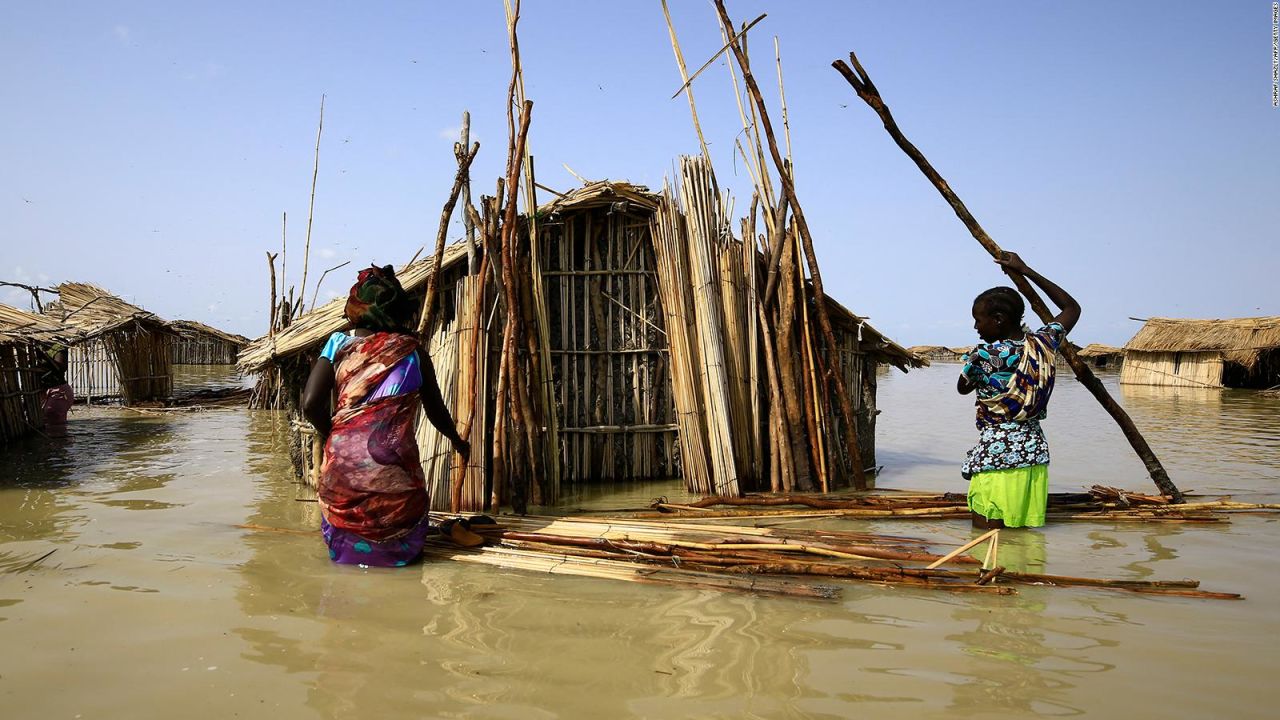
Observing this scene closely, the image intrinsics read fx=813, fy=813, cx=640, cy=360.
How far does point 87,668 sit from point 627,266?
184 inches

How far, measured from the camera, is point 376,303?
378 centimetres

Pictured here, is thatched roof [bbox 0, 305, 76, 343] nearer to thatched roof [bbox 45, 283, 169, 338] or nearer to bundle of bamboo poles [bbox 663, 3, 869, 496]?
thatched roof [bbox 45, 283, 169, 338]

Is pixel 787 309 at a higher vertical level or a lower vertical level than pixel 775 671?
higher

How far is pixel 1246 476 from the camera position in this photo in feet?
24.6

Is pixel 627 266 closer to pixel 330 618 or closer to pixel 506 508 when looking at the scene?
pixel 506 508

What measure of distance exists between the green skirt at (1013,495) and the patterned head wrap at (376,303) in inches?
131

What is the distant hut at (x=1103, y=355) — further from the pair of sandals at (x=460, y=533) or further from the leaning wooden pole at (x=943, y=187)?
the pair of sandals at (x=460, y=533)

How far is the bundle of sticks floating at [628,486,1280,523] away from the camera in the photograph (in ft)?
16.4

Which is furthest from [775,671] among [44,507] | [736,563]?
[44,507]

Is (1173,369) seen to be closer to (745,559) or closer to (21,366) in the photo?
(745,559)

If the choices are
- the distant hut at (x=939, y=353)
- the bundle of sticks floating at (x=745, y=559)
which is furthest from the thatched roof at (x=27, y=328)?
the distant hut at (x=939, y=353)

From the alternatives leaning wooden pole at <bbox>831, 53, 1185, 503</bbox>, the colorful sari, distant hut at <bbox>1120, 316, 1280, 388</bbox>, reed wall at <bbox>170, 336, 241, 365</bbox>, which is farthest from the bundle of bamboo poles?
reed wall at <bbox>170, 336, 241, 365</bbox>

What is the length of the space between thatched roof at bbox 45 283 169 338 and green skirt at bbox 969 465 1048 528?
13827mm

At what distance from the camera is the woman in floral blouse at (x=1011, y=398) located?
14.3 feet
